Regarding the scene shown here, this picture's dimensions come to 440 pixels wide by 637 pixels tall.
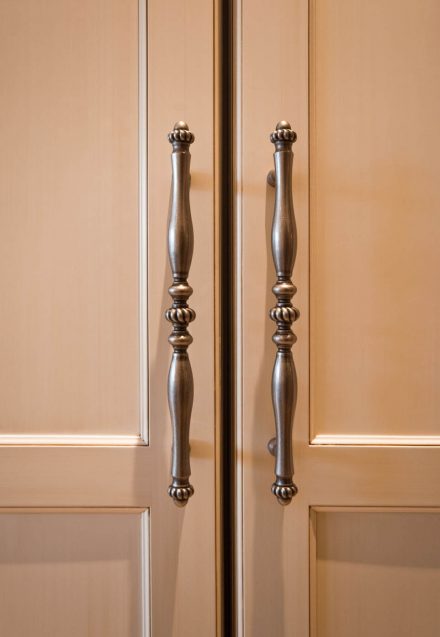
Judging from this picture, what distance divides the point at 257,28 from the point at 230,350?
0.31 meters

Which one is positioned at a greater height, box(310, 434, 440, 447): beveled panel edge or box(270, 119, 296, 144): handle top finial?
box(270, 119, 296, 144): handle top finial

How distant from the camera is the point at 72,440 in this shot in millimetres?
474

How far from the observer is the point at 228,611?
1.62 feet

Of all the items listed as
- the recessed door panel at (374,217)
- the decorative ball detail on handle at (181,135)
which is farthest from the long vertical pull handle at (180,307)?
the recessed door panel at (374,217)

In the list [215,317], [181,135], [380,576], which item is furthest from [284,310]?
[380,576]

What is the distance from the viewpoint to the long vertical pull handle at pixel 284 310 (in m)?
0.42

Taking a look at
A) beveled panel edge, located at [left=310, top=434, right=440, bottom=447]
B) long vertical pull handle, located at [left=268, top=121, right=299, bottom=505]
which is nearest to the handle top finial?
long vertical pull handle, located at [left=268, top=121, right=299, bottom=505]

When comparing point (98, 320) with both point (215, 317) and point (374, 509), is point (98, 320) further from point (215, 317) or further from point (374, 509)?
point (374, 509)

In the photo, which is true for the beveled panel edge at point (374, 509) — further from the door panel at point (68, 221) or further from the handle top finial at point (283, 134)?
the handle top finial at point (283, 134)

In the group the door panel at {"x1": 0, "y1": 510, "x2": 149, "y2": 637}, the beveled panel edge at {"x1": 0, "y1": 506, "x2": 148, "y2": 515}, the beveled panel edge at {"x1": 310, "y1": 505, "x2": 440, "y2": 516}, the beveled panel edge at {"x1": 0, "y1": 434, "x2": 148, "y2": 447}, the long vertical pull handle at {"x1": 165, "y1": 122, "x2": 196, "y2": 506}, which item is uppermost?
the long vertical pull handle at {"x1": 165, "y1": 122, "x2": 196, "y2": 506}

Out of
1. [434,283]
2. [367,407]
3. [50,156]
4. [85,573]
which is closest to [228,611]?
[85,573]

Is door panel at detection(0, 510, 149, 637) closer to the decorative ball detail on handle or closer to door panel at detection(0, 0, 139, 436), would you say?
door panel at detection(0, 0, 139, 436)

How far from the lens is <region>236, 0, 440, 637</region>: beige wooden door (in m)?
0.45

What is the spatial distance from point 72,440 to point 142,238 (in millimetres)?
215
